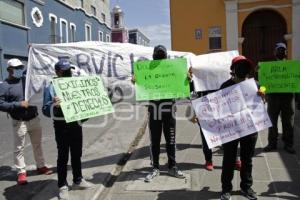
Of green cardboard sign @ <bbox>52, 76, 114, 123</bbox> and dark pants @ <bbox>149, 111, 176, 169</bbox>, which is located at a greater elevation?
green cardboard sign @ <bbox>52, 76, 114, 123</bbox>

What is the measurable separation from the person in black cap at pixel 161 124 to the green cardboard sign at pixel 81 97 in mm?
715

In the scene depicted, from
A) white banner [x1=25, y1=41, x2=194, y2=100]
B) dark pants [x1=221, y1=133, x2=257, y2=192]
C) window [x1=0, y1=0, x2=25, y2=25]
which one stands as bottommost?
dark pants [x1=221, y1=133, x2=257, y2=192]

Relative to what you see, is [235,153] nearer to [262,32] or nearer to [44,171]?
[44,171]

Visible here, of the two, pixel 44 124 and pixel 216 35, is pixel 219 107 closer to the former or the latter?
pixel 44 124

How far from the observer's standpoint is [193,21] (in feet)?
69.8

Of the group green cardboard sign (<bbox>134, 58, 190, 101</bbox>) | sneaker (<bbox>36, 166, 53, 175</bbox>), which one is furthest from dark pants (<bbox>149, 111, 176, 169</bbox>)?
sneaker (<bbox>36, 166, 53, 175</bbox>)

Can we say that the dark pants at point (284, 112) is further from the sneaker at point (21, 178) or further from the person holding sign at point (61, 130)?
the sneaker at point (21, 178)

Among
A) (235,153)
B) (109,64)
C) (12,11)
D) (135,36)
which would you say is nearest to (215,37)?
(12,11)

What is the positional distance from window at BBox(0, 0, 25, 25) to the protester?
55.3ft

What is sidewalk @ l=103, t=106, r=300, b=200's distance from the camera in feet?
19.0

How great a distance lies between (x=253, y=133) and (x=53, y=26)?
2640 centimetres

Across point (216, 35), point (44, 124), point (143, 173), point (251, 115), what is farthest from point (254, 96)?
point (216, 35)

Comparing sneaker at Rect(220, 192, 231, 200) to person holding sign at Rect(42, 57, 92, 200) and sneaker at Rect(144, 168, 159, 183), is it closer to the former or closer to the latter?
sneaker at Rect(144, 168, 159, 183)

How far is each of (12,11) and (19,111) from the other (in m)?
18.6
